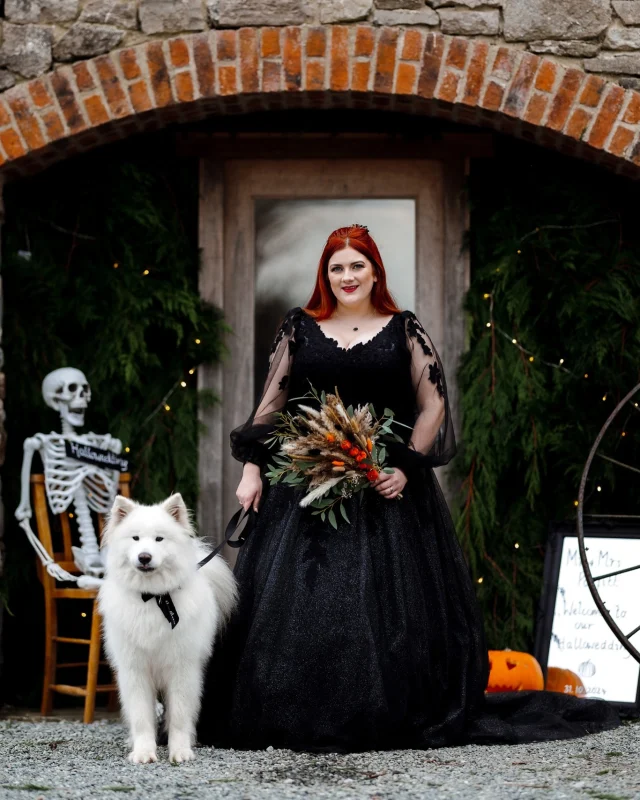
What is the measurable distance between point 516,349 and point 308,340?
1.60m

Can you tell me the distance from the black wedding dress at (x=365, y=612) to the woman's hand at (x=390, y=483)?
7cm

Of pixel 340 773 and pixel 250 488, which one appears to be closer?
pixel 340 773

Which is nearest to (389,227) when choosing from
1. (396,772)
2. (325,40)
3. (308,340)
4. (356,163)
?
(356,163)

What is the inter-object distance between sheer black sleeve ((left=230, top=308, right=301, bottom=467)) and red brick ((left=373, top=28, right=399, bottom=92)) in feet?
3.77

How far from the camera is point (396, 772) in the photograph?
337 centimetres

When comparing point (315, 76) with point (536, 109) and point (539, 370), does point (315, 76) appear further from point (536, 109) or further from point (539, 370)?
point (539, 370)

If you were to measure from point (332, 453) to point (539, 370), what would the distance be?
1.91 meters

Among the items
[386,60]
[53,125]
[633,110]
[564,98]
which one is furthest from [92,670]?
[633,110]

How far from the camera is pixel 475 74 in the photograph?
4707 mm

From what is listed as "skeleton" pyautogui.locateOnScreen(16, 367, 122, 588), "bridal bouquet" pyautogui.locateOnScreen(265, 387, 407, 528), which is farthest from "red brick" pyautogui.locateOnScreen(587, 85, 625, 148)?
"skeleton" pyautogui.locateOnScreen(16, 367, 122, 588)

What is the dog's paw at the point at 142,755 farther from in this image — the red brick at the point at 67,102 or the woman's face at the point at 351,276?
the red brick at the point at 67,102

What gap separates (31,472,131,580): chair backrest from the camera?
4934 millimetres

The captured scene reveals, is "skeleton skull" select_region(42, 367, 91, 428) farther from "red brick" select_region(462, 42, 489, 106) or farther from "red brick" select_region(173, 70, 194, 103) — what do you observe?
"red brick" select_region(462, 42, 489, 106)

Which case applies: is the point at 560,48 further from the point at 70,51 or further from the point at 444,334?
the point at 70,51
